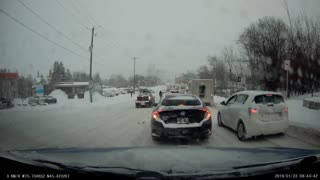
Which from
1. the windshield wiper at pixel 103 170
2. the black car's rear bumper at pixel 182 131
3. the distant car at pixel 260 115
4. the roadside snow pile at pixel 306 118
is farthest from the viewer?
the roadside snow pile at pixel 306 118

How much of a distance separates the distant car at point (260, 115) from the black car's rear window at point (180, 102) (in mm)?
1534

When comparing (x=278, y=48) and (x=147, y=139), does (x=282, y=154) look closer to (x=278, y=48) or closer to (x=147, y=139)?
(x=147, y=139)

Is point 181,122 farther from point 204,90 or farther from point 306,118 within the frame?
point 204,90

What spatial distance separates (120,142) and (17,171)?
5.46 m

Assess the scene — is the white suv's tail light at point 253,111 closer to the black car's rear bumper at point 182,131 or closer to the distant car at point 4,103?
the black car's rear bumper at point 182,131

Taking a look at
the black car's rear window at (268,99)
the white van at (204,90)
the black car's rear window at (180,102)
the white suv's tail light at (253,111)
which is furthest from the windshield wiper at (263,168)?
the white van at (204,90)

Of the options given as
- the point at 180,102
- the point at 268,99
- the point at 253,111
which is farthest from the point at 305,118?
the point at 180,102

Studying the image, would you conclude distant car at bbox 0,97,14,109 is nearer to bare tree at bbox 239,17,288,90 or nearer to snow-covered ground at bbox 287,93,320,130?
snow-covered ground at bbox 287,93,320,130

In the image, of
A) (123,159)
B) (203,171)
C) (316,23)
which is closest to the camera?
(203,171)

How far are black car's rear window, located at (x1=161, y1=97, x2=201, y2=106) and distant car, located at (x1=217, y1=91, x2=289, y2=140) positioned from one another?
1.53 metres

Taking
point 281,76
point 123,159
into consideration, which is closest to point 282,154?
point 123,159

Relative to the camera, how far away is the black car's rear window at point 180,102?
855 cm

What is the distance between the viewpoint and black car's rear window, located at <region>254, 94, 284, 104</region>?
8695mm

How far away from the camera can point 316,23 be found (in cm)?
2594
